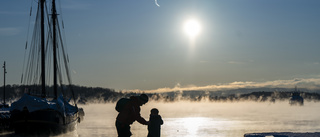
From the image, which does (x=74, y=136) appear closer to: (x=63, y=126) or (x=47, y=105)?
(x=63, y=126)

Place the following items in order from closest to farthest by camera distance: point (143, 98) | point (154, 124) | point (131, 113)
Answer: point (143, 98) → point (131, 113) → point (154, 124)

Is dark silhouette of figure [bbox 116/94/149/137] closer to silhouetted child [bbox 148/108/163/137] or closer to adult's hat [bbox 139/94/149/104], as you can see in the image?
adult's hat [bbox 139/94/149/104]

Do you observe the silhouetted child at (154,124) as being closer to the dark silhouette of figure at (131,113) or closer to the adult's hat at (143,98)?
the dark silhouette of figure at (131,113)

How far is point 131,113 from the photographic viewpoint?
15555mm

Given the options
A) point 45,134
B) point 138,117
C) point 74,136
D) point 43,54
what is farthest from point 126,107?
point 43,54

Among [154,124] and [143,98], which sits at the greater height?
[143,98]

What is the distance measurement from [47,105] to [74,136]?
4.09 meters

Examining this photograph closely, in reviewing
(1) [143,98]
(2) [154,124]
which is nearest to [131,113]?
(1) [143,98]

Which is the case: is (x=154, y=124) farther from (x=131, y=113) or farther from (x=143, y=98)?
(x=143, y=98)

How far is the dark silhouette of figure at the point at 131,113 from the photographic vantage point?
15461 mm

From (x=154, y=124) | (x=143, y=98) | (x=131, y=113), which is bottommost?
(x=154, y=124)

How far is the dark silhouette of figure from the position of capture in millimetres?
15461

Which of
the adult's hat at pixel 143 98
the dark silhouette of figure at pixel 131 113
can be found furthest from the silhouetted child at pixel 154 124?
the adult's hat at pixel 143 98

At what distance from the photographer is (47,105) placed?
40562 millimetres
